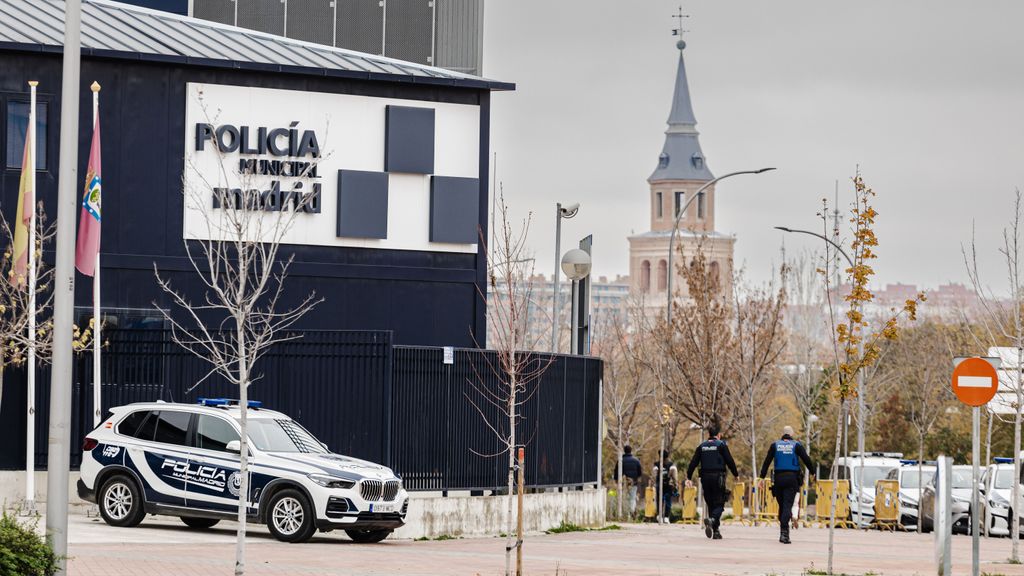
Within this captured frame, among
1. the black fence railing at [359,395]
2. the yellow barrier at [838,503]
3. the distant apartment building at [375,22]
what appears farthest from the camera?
the distant apartment building at [375,22]

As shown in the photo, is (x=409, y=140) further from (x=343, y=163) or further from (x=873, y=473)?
(x=873, y=473)

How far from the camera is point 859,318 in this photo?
18.8m

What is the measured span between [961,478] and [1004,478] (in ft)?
4.57

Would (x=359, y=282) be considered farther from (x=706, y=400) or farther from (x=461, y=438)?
(x=706, y=400)

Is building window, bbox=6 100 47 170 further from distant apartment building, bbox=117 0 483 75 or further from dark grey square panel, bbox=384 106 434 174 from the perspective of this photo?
distant apartment building, bbox=117 0 483 75

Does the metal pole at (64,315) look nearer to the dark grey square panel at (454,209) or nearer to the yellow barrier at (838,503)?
the dark grey square panel at (454,209)

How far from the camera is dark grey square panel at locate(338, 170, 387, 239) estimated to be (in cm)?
2830

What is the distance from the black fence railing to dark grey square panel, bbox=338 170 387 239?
4919mm

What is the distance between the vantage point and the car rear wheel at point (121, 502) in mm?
20656

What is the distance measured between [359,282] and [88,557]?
12002mm

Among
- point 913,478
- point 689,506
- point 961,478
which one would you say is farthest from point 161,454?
point 913,478

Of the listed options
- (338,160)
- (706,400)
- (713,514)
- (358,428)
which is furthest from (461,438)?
(706,400)

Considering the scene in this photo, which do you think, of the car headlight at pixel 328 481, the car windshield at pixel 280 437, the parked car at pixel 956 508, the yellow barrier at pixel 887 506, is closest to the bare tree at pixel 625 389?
the yellow barrier at pixel 887 506

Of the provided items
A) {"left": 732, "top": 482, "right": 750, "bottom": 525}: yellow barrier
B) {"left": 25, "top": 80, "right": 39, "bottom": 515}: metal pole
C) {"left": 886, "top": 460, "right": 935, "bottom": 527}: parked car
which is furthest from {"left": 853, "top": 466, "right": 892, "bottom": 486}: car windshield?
{"left": 25, "top": 80, "right": 39, "bottom": 515}: metal pole
